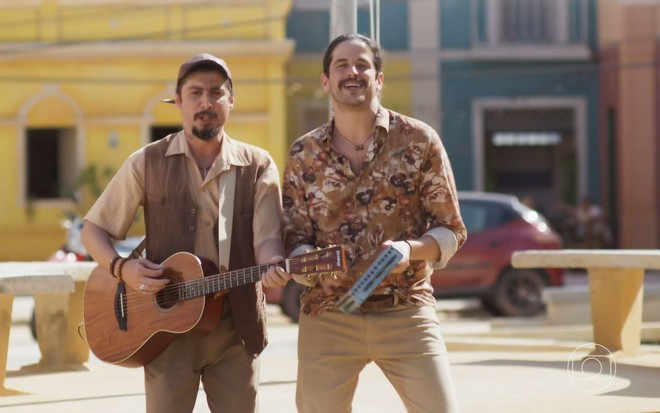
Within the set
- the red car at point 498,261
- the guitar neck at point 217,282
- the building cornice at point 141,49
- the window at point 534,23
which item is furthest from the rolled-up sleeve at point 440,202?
the window at point 534,23

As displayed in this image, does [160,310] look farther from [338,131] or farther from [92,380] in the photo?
[92,380]

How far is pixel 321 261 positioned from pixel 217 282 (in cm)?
53

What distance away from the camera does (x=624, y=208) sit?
25.4m

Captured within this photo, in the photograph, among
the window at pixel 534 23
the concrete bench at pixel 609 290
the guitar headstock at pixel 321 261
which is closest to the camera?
the guitar headstock at pixel 321 261

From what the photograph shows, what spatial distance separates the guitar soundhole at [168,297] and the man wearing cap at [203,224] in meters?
0.05

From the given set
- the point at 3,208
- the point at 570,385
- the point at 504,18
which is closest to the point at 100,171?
the point at 3,208

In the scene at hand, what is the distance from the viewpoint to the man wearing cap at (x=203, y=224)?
5.27 meters

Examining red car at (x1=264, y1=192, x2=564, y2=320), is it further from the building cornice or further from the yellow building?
the building cornice

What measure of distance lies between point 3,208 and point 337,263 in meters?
19.4

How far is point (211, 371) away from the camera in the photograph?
5332 mm

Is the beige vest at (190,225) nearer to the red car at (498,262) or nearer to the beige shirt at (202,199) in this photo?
the beige shirt at (202,199)

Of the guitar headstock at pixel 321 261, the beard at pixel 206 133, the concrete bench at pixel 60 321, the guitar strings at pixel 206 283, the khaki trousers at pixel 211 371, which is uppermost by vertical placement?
the beard at pixel 206 133

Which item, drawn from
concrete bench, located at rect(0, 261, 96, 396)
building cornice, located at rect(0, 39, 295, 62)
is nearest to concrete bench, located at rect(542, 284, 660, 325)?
concrete bench, located at rect(0, 261, 96, 396)

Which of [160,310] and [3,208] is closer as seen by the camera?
[160,310]
